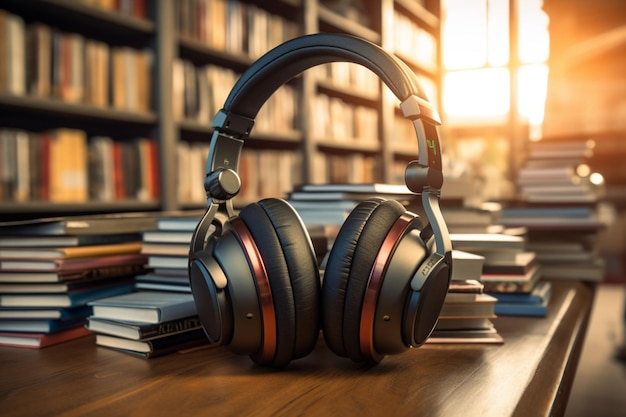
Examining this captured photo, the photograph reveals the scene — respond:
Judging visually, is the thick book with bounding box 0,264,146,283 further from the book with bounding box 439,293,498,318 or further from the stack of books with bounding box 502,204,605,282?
the stack of books with bounding box 502,204,605,282

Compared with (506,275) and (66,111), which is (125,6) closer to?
(66,111)

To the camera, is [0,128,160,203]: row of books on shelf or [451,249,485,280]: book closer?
[451,249,485,280]: book

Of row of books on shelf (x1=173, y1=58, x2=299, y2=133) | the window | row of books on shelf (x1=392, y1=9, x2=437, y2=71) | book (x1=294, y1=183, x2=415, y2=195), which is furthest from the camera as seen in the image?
the window

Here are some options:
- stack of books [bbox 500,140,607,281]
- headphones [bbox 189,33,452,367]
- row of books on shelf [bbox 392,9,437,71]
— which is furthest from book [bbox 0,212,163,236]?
row of books on shelf [bbox 392,9,437,71]

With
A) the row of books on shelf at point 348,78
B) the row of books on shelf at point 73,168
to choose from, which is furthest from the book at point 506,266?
the row of books on shelf at point 348,78

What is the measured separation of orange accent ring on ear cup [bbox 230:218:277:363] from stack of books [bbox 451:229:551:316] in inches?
14.6

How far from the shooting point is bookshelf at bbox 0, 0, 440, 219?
1.93 meters

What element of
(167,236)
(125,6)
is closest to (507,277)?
Answer: (167,236)

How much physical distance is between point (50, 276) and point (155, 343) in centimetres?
18

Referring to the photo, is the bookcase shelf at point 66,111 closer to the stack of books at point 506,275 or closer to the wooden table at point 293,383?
the wooden table at point 293,383

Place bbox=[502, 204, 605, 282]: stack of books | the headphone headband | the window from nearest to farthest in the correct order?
the headphone headband, bbox=[502, 204, 605, 282]: stack of books, the window

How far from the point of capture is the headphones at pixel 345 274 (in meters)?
0.56

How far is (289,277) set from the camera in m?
0.57

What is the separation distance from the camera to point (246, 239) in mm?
583
